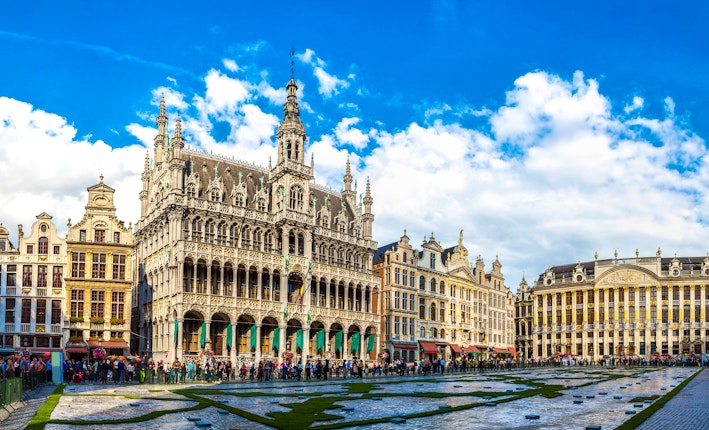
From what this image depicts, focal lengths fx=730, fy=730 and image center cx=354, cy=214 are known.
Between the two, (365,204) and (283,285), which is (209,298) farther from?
(365,204)

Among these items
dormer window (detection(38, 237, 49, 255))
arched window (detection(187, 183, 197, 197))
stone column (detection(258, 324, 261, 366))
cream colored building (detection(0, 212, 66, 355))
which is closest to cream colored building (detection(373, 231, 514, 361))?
stone column (detection(258, 324, 261, 366))

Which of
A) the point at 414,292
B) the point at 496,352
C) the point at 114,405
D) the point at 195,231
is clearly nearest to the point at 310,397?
the point at 114,405

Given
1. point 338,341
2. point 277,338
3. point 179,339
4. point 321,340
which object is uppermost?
point 179,339

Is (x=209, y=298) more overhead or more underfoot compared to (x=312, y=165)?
more underfoot

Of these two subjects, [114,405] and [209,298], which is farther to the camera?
[209,298]

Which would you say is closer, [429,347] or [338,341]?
[338,341]

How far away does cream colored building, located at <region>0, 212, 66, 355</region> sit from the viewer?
64875 mm

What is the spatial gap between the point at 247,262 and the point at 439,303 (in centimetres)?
3638

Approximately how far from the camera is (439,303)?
95.9 metres

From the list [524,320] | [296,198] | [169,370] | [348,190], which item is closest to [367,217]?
[348,190]

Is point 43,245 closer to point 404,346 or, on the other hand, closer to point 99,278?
point 99,278

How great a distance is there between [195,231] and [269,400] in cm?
3653

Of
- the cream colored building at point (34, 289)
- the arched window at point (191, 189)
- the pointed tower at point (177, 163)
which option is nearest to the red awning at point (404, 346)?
the arched window at point (191, 189)

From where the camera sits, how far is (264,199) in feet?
238
